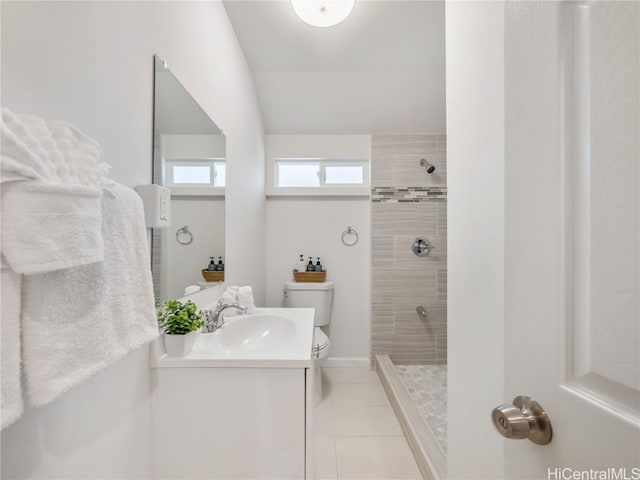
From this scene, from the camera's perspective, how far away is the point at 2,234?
0.39 metres

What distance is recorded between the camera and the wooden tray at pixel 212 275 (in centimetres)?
142

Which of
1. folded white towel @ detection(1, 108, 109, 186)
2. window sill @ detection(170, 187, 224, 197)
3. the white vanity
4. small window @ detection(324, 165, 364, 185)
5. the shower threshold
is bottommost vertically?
the shower threshold

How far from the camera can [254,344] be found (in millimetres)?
1448

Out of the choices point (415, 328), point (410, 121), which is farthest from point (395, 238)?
point (410, 121)

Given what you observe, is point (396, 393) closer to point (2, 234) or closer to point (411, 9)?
point (2, 234)

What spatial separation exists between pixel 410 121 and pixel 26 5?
2.58 metres

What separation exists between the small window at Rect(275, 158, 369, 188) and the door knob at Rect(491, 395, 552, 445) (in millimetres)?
2487

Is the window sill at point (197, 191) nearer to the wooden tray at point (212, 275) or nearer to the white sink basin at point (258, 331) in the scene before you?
the wooden tray at point (212, 275)

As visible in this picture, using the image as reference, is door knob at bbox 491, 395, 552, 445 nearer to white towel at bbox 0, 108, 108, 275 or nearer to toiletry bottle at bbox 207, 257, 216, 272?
white towel at bbox 0, 108, 108, 275

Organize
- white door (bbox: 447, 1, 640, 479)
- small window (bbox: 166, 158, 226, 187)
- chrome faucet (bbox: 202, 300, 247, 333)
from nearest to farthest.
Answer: white door (bbox: 447, 1, 640, 479) → small window (bbox: 166, 158, 226, 187) → chrome faucet (bbox: 202, 300, 247, 333)

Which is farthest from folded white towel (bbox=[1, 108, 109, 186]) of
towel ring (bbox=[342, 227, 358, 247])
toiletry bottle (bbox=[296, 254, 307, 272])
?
towel ring (bbox=[342, 227, 358, 247])

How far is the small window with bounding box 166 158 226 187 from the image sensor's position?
1.16m

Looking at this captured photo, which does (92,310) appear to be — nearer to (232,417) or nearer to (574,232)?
(232,417)

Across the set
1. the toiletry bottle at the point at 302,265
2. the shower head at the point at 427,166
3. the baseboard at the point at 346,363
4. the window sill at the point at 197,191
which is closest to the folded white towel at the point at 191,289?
the window sill at the point at 197,191
